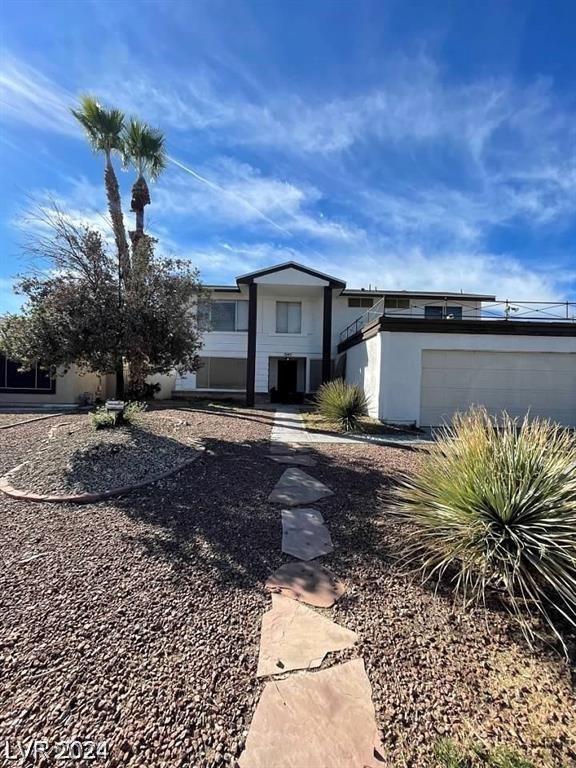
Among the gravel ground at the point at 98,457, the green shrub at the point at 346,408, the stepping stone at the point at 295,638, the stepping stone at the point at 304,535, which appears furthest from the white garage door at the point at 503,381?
the stepping stone at the point at 295,638

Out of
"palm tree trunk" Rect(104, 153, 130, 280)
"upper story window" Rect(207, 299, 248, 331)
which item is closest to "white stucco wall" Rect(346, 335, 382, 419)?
"upper story window" Rect(207, 299, 248, 331)

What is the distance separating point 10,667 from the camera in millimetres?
2230

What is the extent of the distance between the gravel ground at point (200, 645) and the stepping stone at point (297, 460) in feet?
8.23

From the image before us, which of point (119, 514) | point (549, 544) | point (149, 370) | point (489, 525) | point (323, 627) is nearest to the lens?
point (323, 627)

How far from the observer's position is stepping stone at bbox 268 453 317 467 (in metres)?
6.95

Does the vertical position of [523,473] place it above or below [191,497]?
above

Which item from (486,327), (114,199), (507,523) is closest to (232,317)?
(114,199)

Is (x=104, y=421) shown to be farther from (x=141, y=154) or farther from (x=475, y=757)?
(x=141, y=154)

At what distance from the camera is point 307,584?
3.19 meters

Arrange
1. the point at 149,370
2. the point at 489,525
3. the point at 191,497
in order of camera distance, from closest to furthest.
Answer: the point at 489,525, the point at 191,497, the point at 149,370

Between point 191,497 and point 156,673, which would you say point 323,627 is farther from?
point 191,497

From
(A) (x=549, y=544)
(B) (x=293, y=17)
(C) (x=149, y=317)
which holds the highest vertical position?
(B) (x=293, y=17)

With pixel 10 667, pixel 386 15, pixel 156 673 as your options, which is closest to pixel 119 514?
pixel 10 667

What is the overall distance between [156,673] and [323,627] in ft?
3.69
